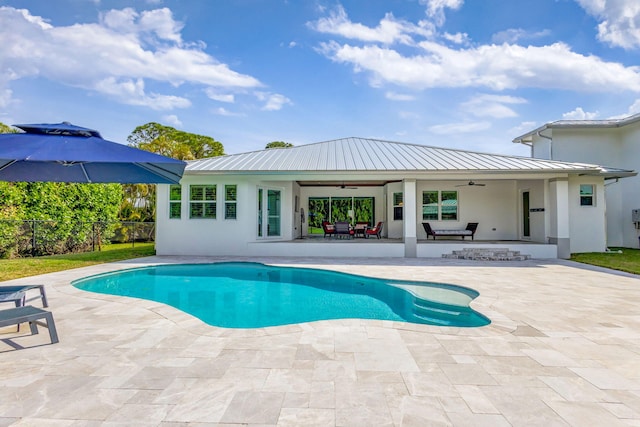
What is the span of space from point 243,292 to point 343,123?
20.8 meters

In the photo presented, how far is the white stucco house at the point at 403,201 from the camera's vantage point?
1169 centimetres

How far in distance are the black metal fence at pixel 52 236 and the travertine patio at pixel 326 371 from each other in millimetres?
8884

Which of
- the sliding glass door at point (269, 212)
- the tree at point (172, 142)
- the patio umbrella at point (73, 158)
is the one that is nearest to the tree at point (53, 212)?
the tree at point (172, 142)

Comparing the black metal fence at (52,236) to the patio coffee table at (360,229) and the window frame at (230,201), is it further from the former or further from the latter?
the patio coffee table at (360,229)

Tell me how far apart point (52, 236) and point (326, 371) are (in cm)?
1431

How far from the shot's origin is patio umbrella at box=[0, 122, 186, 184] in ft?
13.6

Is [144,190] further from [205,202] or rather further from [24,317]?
[24,317]

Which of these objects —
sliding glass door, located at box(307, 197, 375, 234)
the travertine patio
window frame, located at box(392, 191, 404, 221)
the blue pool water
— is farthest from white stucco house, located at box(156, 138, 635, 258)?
the travertine patio

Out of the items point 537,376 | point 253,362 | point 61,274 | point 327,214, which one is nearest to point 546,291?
point 537,376

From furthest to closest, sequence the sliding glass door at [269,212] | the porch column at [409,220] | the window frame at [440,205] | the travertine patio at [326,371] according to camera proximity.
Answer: the window frame at [440,205], the sliding glass door at [269,212], the porch column at [409,220], the travertine patio at [326,371]

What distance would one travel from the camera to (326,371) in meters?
3.00

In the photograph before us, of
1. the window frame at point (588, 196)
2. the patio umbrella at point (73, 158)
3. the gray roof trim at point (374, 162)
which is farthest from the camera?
the window frame at point (588, 196)

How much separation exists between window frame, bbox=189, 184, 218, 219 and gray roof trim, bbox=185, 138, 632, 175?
798 mm

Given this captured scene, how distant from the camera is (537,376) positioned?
2.92 m
